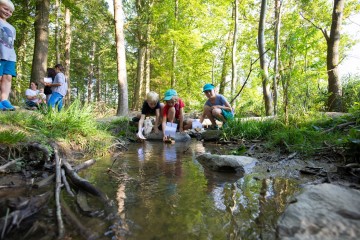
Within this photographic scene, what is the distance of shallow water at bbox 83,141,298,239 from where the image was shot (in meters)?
1.45

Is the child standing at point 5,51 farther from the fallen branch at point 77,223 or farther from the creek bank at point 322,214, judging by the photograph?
the creek bank at point 322,214

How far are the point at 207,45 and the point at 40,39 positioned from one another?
9.01 metres

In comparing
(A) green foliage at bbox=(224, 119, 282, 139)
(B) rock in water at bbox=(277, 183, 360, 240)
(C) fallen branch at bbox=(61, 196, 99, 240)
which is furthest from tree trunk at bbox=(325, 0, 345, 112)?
(C) fallen branch at bbox=(61, 196, 99, 240)

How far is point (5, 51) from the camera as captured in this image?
421 centimetres

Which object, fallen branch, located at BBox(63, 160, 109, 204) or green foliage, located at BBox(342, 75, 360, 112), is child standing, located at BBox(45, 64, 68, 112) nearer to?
fallen branch, located at BBox(63, 160, 109, 204)

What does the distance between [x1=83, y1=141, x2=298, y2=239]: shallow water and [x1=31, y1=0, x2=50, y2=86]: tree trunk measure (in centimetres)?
733

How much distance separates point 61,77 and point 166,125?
3.15 meters

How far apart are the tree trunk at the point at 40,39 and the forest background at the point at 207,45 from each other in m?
0.03

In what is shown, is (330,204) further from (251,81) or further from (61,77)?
(251,81)

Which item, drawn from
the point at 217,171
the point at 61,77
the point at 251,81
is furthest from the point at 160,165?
the point at 251,81

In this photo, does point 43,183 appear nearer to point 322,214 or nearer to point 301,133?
point 322,214

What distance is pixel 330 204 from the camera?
143 centimetres

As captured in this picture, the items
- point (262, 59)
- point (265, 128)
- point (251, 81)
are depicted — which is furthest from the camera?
point (251, 81)

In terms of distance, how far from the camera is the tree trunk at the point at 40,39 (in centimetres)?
871
